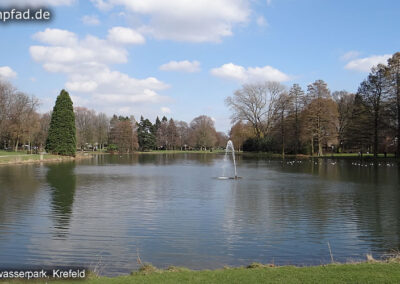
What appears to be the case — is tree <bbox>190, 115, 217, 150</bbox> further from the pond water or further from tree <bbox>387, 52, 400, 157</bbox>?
the pond water

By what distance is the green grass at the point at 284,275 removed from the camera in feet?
19.4

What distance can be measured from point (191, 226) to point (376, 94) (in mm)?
45939

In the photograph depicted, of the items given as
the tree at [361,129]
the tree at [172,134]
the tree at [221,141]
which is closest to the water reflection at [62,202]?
the tree at [361,129]

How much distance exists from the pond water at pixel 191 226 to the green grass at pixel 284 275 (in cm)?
147

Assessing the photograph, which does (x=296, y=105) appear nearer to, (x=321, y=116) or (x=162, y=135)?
(x=321, y=116)

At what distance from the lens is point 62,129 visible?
57.9 metres

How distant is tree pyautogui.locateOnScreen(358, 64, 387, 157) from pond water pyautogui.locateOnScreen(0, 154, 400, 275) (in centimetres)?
3068

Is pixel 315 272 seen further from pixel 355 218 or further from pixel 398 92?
pixel 398 92

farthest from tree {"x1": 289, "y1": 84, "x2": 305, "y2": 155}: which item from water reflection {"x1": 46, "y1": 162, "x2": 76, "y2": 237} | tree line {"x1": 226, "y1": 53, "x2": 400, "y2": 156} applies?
water reflection {"x1": 46, "y1": 162, "x2": 76, "y2": 237}

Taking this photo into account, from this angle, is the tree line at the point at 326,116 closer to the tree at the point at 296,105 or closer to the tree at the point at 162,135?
the tree at the point at 296,105

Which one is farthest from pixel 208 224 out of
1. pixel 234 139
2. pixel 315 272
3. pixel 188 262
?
pixel 234 139

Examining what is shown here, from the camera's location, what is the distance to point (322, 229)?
11.6 metres

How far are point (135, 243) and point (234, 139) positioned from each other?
92470 mm

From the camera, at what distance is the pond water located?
8.70m
